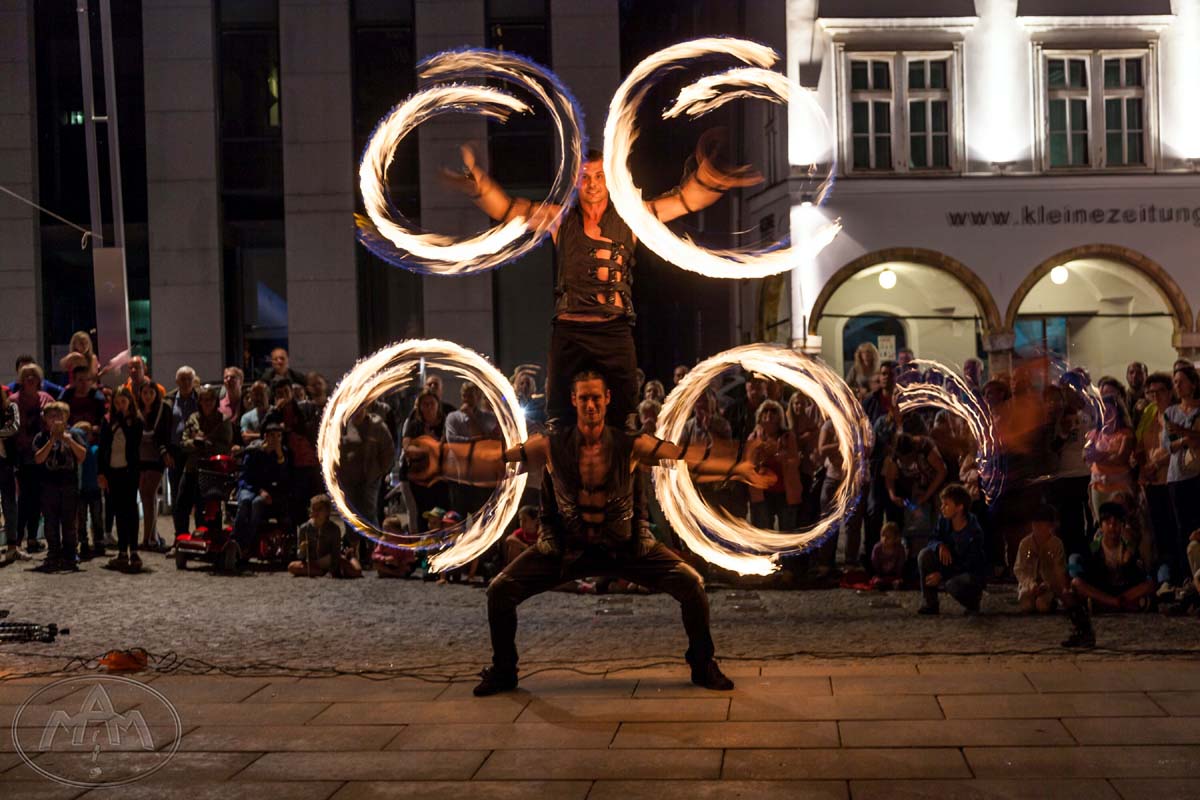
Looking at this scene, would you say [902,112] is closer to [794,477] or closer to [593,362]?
[794,477]

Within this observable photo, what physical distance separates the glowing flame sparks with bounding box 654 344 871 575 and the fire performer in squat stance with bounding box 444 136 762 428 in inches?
15.4

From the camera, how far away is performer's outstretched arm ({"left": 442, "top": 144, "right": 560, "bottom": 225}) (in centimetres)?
702

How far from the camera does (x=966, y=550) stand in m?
9.32

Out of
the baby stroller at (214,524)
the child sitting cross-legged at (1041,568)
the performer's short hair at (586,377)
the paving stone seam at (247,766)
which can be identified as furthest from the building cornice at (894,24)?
the paving stone seam at (247,766)

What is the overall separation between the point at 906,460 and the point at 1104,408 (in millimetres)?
1441

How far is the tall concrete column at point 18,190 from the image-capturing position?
19.4 meters

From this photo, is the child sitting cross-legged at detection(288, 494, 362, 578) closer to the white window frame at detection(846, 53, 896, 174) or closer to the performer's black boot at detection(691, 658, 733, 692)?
the performer's black boot at detection(691, 658, 733, 692)

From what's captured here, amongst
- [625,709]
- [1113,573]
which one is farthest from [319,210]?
[625,709]

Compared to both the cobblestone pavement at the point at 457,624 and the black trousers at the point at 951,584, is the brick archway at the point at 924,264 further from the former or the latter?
the black trousers at the point at 951,584

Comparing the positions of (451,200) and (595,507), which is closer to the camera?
(595,507)

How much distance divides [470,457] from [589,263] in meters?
1.17

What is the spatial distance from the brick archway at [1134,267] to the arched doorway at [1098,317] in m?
0.11

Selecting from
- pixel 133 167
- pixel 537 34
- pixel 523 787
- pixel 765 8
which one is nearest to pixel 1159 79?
pixel 765 8

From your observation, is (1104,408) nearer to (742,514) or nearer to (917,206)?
(742,514)
